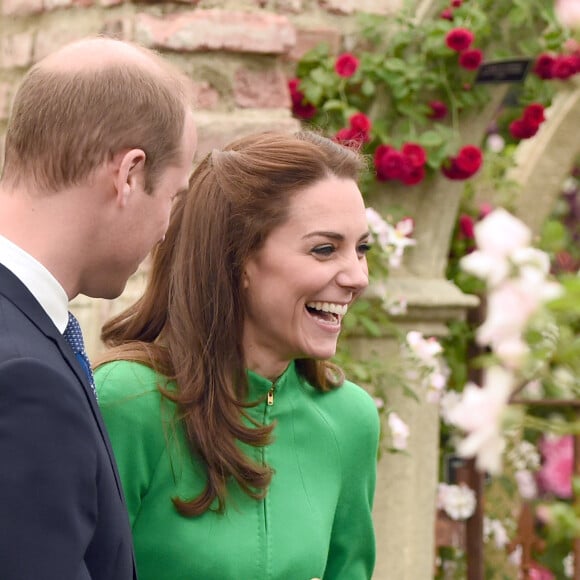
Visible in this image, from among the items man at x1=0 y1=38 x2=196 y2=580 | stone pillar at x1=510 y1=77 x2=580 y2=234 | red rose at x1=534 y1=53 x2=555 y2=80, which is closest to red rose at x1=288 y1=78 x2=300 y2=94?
red rose at x1=534 y1=53 x2=555 y2=80

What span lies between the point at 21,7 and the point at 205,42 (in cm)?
59

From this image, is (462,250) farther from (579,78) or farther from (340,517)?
(340,517)

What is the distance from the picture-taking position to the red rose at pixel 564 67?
→ 3.93m

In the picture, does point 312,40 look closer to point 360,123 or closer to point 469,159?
point 360,123

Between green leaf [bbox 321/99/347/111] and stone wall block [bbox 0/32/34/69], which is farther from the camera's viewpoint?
green leaf [bbox 321/99/347/111]

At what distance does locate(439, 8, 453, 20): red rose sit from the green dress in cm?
181

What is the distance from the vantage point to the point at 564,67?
3.96 m

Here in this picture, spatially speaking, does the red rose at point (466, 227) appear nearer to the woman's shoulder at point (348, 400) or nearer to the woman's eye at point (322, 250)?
the woman's shoulder at point (348, 400)

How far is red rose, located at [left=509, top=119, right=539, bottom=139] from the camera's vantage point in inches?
165

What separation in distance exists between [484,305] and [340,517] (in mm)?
2449

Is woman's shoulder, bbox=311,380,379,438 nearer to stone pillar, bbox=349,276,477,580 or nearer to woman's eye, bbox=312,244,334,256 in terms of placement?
woman's eye, bbox=312,244,334,256

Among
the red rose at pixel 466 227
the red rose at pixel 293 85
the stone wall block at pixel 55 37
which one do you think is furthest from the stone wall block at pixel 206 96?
the red rose at pixel 466 227

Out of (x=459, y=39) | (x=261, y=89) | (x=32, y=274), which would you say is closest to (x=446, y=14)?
(x=459, y=39)

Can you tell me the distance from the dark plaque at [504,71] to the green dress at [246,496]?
1.78 m
